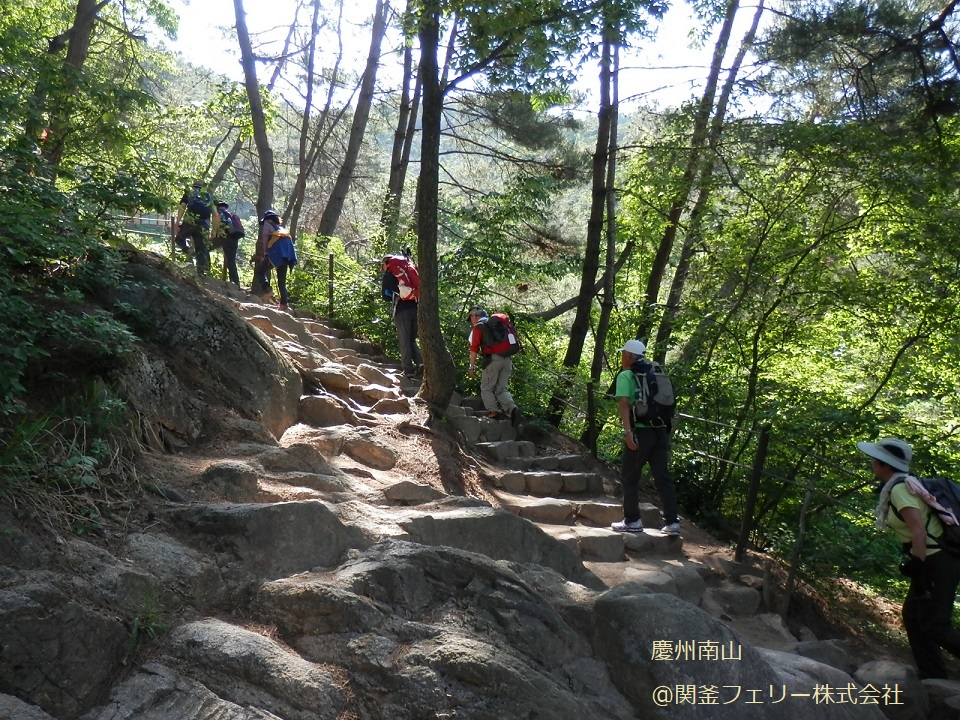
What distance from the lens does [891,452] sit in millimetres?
5305

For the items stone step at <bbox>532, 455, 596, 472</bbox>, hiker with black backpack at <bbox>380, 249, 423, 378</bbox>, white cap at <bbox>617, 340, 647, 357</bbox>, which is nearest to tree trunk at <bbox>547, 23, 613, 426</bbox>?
stone step at <bbox>532, 455, 596, 472</bbox>

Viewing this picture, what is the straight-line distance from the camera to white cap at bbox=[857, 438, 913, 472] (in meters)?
5.25

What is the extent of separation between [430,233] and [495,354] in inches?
76.3

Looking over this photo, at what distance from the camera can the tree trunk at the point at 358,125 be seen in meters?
16.7

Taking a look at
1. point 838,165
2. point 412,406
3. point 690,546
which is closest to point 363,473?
point 412,406

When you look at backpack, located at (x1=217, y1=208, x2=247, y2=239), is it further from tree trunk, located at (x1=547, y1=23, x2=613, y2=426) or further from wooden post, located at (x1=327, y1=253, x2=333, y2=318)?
tree trunk, located at (x1=547, y1=23, x2=613, y2=426)

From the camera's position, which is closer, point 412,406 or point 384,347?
point 412,406

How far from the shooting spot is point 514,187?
12359mm

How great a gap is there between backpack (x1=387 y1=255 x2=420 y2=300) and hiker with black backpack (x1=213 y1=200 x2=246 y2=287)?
3.53 meters

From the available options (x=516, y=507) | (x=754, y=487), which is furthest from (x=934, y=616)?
(x=516, y=507)

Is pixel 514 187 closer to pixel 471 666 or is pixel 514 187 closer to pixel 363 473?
pixel 363 473

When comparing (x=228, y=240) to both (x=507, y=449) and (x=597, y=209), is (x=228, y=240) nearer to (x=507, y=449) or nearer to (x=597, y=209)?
(x=597, y=209)

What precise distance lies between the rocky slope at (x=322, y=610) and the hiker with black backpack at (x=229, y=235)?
232 inches

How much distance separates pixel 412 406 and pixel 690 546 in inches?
138
